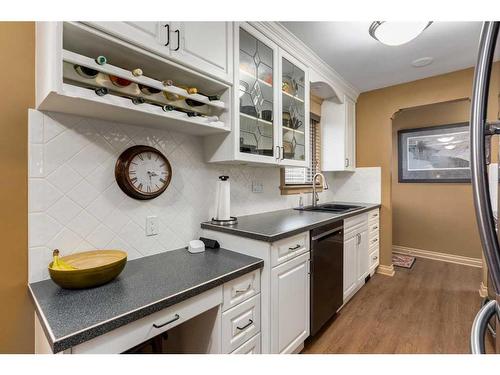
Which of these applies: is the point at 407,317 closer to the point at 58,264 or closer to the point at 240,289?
the point at 240,289

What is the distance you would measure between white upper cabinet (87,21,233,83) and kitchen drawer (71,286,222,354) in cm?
113

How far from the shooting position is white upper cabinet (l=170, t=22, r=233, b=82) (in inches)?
47.5

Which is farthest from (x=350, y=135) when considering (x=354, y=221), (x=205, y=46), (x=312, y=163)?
(x=205, y=46)

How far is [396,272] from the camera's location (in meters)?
3.15

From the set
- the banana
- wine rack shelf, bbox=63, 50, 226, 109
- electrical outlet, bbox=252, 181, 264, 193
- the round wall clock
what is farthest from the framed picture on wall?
the banana

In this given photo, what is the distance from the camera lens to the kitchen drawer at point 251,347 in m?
1.25

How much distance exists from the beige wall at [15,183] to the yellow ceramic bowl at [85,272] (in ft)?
0.61

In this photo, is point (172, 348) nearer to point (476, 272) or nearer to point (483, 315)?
point (483, 315)

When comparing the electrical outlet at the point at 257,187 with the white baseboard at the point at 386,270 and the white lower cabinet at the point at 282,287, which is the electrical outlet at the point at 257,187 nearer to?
the white lower cabinet at the point at 282,287

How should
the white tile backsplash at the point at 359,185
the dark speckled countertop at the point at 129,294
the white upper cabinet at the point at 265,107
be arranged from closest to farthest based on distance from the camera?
the dark speckled countertop at the point at 129,294
the white upper cabinet at the point at 265,107
the white tile backsplash at the point at 359,185

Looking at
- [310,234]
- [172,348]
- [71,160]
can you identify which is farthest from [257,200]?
[71,160]

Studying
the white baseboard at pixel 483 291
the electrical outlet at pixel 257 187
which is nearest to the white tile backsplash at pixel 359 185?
the white baseboard at pixel 483 291

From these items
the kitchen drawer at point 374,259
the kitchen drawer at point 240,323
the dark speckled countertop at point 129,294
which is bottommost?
the kitchen drawer at point 374,259

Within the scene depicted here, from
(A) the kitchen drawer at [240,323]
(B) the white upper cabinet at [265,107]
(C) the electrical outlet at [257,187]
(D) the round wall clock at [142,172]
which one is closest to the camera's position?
(A) the kitchen drawer at [240,323]
